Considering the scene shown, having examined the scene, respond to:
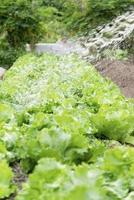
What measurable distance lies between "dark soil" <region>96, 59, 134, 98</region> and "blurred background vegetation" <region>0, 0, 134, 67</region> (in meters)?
4.35

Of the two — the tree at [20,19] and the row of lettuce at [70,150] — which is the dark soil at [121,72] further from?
the tree at [20,19]

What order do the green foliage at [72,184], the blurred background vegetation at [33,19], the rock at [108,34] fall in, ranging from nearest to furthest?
the green foliage at [72,184] < the rock at [108,34] < the blurred background vegetation at [33,19]

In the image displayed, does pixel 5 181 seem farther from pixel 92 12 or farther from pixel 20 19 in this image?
pixel 92 12

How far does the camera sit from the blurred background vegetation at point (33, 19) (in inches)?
692

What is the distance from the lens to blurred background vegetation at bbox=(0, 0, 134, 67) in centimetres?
1758

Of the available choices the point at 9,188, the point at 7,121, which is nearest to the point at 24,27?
the point at 7,121

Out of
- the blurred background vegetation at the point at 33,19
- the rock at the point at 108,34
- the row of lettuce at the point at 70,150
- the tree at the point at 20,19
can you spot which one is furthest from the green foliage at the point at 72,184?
the tree at the point at 20,19

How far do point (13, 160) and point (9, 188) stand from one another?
1.88ft

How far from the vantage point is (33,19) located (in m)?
17.7

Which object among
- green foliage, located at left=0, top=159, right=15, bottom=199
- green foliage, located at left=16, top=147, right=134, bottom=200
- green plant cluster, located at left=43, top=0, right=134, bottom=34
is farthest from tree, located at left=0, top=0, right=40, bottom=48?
green foliage, located at left=16, top=147, right=134, bottom=200

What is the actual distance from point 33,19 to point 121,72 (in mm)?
6447

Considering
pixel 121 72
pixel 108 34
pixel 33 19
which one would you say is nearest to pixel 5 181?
pixel 121 72

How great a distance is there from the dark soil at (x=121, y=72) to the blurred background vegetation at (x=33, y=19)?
4.35 metres

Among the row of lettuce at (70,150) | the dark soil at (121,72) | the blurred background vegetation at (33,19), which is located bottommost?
the blurred background vegetation at (33,19)
